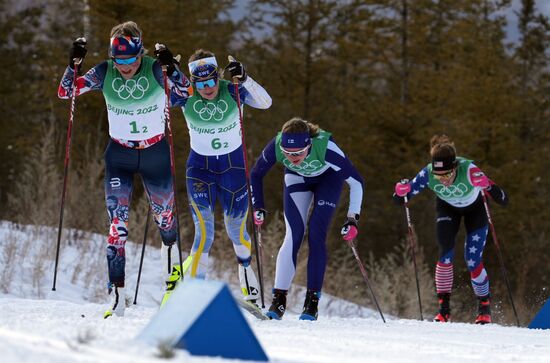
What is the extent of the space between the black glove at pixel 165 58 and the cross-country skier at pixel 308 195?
1.06 meters

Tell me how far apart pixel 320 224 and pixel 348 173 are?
52 centimetres

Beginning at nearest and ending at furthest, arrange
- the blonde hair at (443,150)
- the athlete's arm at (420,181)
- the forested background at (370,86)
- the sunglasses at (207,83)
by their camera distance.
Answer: the sunglasses at (207,83), the blonde hair at (443,150), the athlete's arm at (420,181), the forested background at (370,86)

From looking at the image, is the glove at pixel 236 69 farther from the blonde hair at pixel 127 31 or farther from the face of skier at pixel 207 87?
the blonde hair at pixel 127 31

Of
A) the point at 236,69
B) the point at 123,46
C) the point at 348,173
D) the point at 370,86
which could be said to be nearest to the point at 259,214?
the point at 348,173

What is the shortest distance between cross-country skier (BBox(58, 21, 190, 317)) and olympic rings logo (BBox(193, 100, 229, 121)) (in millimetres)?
521

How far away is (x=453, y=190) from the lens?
885cm

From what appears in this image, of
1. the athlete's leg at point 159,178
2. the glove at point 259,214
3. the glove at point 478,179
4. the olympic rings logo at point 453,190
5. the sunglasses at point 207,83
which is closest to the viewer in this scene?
the athlete's leg at point 159,178

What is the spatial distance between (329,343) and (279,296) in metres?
2.04

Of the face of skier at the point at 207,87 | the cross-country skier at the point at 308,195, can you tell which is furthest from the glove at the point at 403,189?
the face of skier at the point at 207,87

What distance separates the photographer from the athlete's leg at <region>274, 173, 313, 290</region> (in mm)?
7223

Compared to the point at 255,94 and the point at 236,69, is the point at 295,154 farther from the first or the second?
the point at 236,69

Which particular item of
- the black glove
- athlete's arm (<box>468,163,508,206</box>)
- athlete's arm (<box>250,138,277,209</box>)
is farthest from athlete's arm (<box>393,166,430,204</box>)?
the black glove

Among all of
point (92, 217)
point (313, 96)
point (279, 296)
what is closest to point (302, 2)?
point (313, 96)

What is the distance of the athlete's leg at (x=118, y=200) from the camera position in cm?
643
